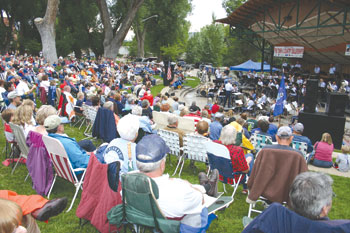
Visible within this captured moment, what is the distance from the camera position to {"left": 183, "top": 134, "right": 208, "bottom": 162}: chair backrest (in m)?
5.54

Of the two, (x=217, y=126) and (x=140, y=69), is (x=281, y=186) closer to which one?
(x=217, y=126)

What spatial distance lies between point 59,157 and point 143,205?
2.03 metres

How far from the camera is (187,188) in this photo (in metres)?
2.58

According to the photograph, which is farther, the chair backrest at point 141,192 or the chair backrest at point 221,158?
the chair backrest at point 221,158

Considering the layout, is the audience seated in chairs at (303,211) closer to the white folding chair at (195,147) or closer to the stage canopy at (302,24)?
the white folding chair at (195,147)

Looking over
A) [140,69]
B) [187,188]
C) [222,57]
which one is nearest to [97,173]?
[187,188]

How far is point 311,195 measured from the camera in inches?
81.2

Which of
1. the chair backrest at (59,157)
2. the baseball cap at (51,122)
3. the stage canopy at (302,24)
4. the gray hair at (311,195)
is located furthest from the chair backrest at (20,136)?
the stage canopy at (302,24)

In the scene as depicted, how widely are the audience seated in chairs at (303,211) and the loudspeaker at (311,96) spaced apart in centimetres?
905

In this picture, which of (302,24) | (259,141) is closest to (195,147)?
(259,141)

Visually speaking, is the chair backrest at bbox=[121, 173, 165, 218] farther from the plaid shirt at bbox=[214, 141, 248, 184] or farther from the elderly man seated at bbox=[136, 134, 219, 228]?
the plaid shirt at bbox=[214, 141, 248, 184]

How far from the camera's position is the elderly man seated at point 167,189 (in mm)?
2559

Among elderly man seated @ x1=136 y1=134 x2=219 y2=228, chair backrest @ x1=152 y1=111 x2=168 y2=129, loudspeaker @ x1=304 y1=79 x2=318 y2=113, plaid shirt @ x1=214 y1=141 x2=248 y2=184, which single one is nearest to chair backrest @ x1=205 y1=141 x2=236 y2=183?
plaid shirt @ x1=214 y1=141 x2=248 y2=184

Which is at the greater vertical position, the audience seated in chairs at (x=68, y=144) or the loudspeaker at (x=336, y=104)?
the loudspeaker at (x=336, y=104)
